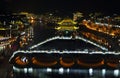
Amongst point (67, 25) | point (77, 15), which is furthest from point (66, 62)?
point (77, 15)

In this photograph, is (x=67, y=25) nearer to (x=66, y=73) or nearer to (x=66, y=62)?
(x=66, y=62)

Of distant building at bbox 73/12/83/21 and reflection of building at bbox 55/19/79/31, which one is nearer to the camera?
reflection of building at bbox 55/19/79/31

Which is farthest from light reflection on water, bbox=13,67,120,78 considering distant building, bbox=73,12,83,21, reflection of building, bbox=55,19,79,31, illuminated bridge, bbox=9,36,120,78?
distant building, bbox=73,12,83,21

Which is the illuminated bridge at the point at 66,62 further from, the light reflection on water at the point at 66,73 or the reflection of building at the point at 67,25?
the reflection of building at the point at 67,25

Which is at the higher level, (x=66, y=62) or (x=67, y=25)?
(x=67, y=25)

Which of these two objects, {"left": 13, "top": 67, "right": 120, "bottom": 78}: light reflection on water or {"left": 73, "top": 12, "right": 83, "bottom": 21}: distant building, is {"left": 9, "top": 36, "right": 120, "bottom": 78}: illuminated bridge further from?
{"left": 73, "top": 12, "right": 83, "bottom": 21}: distant building

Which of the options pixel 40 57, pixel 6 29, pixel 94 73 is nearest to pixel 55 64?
pixel 40 57

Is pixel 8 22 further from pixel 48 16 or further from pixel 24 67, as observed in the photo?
pixel 24 67

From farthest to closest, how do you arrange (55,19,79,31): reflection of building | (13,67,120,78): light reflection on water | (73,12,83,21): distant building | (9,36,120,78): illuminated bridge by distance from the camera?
(73,12,83,21): distant building < (55,19,79,31): reflection of building < (9,36,120,78): illuminated bridge < (13,67,120,78): light reflection on water
